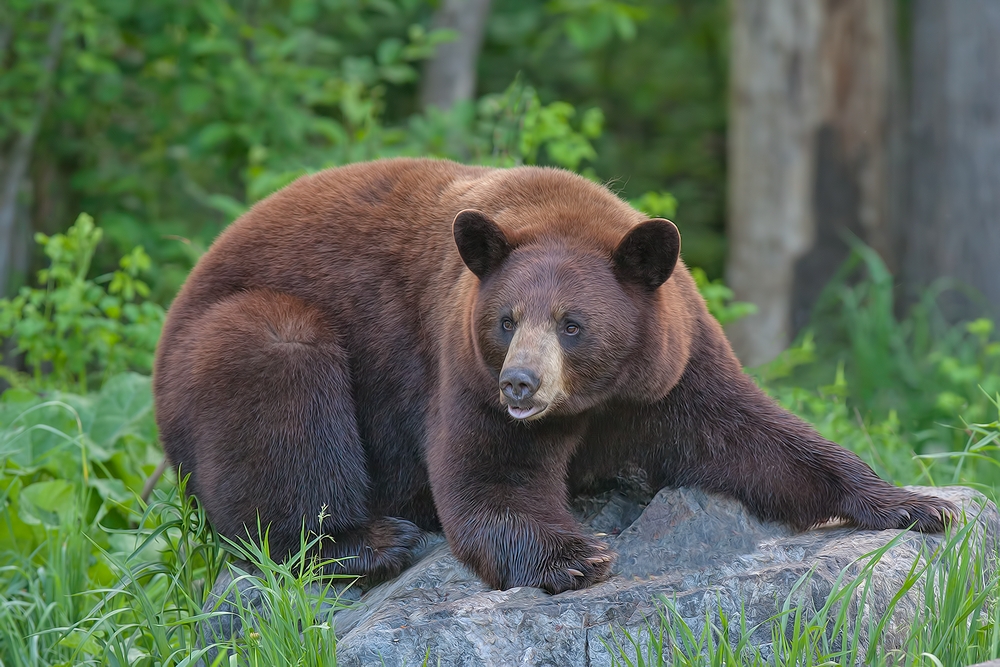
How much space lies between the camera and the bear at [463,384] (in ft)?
12.0

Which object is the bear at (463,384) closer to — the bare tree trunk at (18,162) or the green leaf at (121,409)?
the green leaf at (121,409)

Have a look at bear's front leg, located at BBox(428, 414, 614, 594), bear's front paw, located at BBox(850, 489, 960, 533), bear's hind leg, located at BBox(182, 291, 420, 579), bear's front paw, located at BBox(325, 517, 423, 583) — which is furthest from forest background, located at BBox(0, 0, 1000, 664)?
bear's front leg, located at BBox(428, 414, 614, 594)

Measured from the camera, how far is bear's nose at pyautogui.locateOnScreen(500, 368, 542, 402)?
3.38 metres

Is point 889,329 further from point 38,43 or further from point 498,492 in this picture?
point 38,43

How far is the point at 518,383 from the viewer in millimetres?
3381

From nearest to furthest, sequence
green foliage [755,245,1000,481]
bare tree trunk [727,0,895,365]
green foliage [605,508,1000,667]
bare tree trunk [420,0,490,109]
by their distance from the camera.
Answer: green foliage [605,508,1000,667] < green foliage [755,245,1000,481] < bare tree trunk [727,0,895,365] < bare tree trunk [420,0,490,109]

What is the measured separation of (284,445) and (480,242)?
105 cm

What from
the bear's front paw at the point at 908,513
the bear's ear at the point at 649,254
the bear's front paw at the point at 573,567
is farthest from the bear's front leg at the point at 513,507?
the bear's front paw at the point at 908,513

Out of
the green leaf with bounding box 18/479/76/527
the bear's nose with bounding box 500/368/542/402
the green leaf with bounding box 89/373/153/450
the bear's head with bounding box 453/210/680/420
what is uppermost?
the bear's head with bounding box 453/210/680/420

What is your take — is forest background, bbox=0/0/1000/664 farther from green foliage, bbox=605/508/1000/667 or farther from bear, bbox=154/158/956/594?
green foliage, bbox=605/508/1000/667

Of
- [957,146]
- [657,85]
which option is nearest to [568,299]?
[957,146]

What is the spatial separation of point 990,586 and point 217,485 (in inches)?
102

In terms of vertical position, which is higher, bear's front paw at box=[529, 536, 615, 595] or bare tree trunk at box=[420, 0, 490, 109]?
bare tree trunk at box=[420, 0, 490, 109]

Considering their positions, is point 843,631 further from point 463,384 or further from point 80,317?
point 80,317
